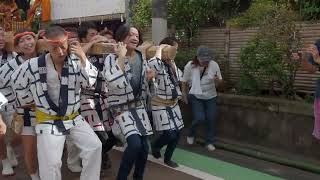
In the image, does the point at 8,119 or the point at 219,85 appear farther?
the point at 219,85

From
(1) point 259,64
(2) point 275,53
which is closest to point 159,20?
(1) point 259,64

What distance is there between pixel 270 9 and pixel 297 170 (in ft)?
8.31

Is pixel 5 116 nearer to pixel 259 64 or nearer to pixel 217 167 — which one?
pixel 217 167

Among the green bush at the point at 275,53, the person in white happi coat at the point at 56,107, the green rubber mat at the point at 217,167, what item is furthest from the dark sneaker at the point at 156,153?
the person in white happi coat at the point at 56,107

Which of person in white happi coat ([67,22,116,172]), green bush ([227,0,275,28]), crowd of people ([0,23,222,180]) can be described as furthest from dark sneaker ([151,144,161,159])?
green bush ([227,0,275,28])

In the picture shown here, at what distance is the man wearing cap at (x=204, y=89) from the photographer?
6.80 metres

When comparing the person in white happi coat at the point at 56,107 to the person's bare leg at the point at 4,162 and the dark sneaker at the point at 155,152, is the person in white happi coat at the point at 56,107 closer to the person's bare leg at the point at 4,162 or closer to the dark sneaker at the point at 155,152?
the person's bare leg at the point at 4,162

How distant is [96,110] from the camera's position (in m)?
5.46

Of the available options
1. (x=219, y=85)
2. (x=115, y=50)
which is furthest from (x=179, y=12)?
(x=115, y=50)

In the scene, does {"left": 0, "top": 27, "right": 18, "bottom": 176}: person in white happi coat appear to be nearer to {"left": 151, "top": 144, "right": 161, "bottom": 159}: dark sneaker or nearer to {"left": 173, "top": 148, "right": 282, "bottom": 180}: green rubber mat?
{"left": 151, "top": 144, "right": 161, "bottom": 159}: dark sneaker

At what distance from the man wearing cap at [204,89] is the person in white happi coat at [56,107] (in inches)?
112

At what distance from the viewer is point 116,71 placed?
4.50m

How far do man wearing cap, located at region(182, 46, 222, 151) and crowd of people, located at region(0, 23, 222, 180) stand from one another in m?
0.98

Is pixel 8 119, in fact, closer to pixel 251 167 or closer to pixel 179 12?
pixel 251 167
